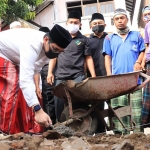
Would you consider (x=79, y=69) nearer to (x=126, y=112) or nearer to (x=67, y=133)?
(x=126, y=112)

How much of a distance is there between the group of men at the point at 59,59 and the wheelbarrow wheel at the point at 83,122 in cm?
24

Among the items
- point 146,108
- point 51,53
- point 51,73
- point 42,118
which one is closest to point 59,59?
point 51,73

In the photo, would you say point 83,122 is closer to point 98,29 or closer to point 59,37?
point 59,37

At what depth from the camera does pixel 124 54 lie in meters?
5.39

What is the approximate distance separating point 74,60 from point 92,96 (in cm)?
103

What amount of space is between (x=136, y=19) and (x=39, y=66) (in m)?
13.9

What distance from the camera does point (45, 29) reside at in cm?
679

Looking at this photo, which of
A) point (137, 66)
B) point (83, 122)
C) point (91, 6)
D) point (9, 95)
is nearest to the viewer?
point (9, 95)

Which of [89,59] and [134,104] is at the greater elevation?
[89,59]

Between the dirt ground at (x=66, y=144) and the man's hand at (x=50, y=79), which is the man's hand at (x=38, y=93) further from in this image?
the dirt ground at (x=66, y=144)

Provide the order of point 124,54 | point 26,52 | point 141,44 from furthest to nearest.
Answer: point 141,44 < point 124,54 < point 26,52

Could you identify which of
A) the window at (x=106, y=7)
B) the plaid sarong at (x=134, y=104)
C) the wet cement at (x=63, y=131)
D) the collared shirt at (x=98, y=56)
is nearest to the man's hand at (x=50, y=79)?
the collared shirt at (x=98, y=56)

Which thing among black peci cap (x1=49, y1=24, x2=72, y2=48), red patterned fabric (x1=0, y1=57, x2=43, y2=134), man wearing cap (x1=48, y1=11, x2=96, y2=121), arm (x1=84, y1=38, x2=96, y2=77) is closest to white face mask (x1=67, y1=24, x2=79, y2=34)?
man wearing cap (x1=48, y1=11, x2=96, y2=121)

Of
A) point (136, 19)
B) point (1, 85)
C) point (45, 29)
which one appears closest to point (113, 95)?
point (1, 85)
